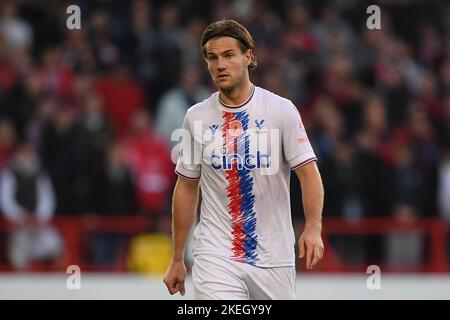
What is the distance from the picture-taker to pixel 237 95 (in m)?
7.56

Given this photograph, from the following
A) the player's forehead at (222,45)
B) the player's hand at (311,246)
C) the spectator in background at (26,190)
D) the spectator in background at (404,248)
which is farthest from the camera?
the spectator in background at (26,190)

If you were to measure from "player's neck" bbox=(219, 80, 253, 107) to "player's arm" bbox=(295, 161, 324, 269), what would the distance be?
1.81 ft

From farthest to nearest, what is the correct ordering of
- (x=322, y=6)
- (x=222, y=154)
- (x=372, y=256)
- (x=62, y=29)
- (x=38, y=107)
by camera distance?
(x=322, y=6), (x=62, y=29), (x=38, y=107), (x=372, y=256), (x=222, y=154)

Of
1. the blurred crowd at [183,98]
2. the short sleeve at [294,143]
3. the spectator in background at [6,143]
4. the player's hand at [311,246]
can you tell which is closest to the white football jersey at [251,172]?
the short sleeve at [294,143]

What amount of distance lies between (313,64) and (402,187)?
263 centimetres

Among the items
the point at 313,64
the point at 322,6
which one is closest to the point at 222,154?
the point at 313,64

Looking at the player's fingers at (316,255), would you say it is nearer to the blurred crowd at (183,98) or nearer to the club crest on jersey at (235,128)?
the club crest on jersey at (235,128)

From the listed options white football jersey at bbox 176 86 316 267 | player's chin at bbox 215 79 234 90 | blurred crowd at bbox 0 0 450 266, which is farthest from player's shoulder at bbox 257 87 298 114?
blurred crowd at bbox 0 0 450 266

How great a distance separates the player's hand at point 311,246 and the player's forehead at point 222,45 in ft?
3.84

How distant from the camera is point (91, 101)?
15438 mm

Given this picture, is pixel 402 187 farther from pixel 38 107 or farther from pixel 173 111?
pixel 38 107

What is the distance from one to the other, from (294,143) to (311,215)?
0.44m

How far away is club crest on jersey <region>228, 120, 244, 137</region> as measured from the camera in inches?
297

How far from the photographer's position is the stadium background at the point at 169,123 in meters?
14.3
